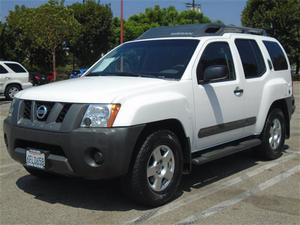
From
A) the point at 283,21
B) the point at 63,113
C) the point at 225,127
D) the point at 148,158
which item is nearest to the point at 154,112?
the point at 148,158

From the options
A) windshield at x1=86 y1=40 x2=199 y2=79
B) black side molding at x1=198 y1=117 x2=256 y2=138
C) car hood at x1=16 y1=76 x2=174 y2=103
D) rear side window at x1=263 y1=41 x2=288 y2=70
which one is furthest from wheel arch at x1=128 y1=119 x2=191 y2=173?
rear side window at x1=263 y1=41 x2=288 y2=70

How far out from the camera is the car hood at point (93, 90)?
4.92 m

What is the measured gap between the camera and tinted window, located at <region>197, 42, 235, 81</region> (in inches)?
238

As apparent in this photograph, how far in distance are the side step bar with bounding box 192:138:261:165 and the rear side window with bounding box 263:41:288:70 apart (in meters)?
1.40

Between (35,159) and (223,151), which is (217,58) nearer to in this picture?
(223,151)

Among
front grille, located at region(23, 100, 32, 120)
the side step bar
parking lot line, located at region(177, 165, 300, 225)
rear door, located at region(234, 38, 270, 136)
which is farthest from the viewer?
rear door, located at region(234, 38, 270, 136)

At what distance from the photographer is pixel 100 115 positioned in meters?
4.83

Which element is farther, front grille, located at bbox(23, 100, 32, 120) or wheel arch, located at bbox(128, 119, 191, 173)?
front grille, located at bbox(23, 100, 32, 120)

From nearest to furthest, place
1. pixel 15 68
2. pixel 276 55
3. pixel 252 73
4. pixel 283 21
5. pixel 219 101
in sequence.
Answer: pixel 219 101 → pixel 252 73 → pixel 276 55 → pixel 15 68 → pixel 283 21

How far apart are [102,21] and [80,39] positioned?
2419mm

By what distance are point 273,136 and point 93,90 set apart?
3.68 meters

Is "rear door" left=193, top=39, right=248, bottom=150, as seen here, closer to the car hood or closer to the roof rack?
the roof rack

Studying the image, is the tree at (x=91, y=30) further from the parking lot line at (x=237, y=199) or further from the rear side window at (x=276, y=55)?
the parking lot line at (x=237, y=199)

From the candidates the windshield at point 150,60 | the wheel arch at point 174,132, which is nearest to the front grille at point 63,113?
the wheel arch at point 174,132
